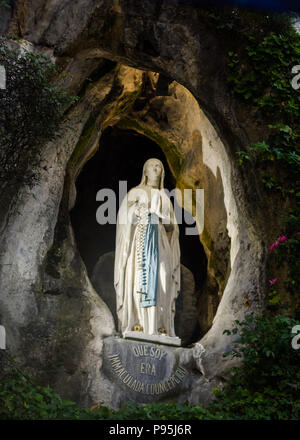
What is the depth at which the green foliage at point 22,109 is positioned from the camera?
6801 millimetres

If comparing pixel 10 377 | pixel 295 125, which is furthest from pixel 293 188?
pixel 10 377

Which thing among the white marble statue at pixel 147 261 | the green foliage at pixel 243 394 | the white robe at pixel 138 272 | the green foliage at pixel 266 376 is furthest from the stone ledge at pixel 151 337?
the green foliage at pixel 266 376

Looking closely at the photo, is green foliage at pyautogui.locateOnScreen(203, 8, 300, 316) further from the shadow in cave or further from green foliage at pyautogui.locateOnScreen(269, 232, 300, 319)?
the shadow in cave

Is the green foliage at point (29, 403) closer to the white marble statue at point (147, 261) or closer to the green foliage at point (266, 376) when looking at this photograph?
the green foliage at point (266, 376)

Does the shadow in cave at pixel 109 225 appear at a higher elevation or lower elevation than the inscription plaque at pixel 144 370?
higher

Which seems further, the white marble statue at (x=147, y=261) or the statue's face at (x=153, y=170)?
the statue's face at (x=153, y=170)

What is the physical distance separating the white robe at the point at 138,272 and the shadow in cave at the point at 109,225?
134 centimetres

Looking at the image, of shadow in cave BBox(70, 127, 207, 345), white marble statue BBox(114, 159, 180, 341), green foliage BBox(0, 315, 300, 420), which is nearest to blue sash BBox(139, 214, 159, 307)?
white marble statue BBox(114, 159, 180, 341)

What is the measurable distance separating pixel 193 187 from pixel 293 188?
2197 mm

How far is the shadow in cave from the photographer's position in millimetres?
9500

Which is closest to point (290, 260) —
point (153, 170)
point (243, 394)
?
point (243, 394)

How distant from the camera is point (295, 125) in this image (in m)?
7.90

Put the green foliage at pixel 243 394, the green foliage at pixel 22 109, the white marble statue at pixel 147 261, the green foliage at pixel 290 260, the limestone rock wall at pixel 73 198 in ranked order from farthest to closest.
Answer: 1. the white marble statue at pixel 147 261
2. the limestone rock wall at pixel 73 198
3. the green foliage at pixel 290 260
4. the green foliage at pixel 22 109
5. the green foliage at pixel 243 394

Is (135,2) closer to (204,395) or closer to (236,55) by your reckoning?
(236,55)
